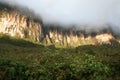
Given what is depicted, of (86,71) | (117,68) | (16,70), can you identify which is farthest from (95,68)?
(16,70)

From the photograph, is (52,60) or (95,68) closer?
(95,68)

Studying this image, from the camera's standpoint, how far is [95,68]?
105 metres

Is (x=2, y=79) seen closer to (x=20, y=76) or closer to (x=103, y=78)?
(x=20, y=76)

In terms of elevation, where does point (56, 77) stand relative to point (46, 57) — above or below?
below

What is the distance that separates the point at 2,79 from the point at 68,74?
73.8 ft

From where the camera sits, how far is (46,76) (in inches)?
4117

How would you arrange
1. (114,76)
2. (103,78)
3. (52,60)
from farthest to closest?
1. (52,60)
2. (114,76)
3. (103,78)

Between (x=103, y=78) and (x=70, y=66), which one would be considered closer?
(x=103, y=78)

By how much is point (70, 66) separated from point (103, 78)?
580 inches

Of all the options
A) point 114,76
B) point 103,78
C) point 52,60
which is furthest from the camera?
point 52,60

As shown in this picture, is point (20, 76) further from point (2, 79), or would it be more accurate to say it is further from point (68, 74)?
point (68, 74)

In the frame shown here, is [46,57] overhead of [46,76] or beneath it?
overhead

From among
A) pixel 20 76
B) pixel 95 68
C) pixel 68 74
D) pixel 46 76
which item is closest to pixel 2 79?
pixel 20 76

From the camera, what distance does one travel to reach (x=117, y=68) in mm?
111688
